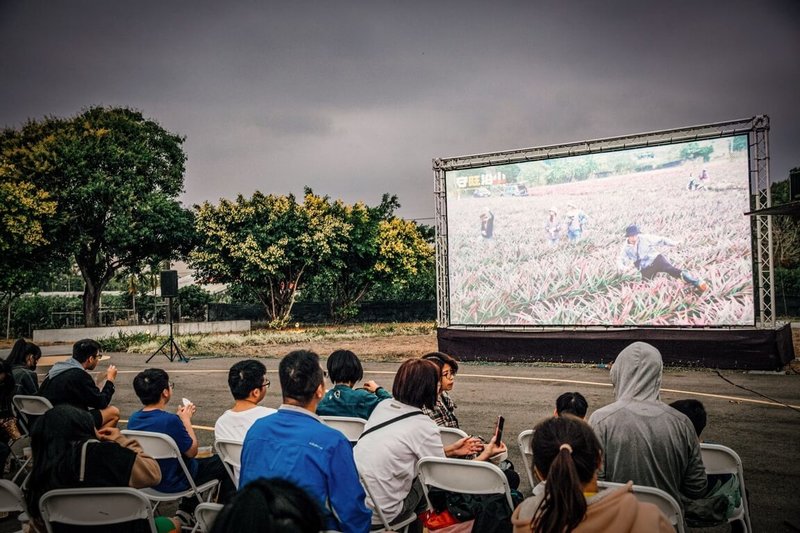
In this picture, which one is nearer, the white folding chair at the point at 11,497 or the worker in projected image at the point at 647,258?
the white folding chair at the point at 11,497

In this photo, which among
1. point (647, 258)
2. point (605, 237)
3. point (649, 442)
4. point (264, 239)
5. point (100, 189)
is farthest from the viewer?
point (264, 239)

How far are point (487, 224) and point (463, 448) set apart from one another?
1114 cm

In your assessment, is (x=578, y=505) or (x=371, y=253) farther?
(x=371, y=253)

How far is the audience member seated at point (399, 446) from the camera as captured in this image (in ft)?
10.0

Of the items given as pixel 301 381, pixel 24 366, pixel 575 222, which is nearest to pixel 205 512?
pixel 301 381

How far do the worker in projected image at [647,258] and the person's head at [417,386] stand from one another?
10.5 metres

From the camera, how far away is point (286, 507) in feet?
3.62

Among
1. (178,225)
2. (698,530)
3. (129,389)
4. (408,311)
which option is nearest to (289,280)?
(178,225)

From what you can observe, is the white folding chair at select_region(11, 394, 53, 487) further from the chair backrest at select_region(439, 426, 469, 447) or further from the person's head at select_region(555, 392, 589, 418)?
the person's head at select_region(555, 392, 589, 418)

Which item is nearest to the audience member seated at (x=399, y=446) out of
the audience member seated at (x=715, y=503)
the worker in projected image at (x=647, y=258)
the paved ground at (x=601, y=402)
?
the audience member seated at (x=715, y=503)

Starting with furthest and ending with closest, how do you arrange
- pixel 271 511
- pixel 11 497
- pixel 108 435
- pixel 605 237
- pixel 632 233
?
pixel 605 237, pixel 632 233, pixel 108 435, pixel 11 497, pixel 271 511

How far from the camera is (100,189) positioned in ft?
78.7

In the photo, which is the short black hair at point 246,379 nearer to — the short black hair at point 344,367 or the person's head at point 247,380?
the person's head at point 247,380

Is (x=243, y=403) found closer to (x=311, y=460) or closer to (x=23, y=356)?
(x=311, y=460)
